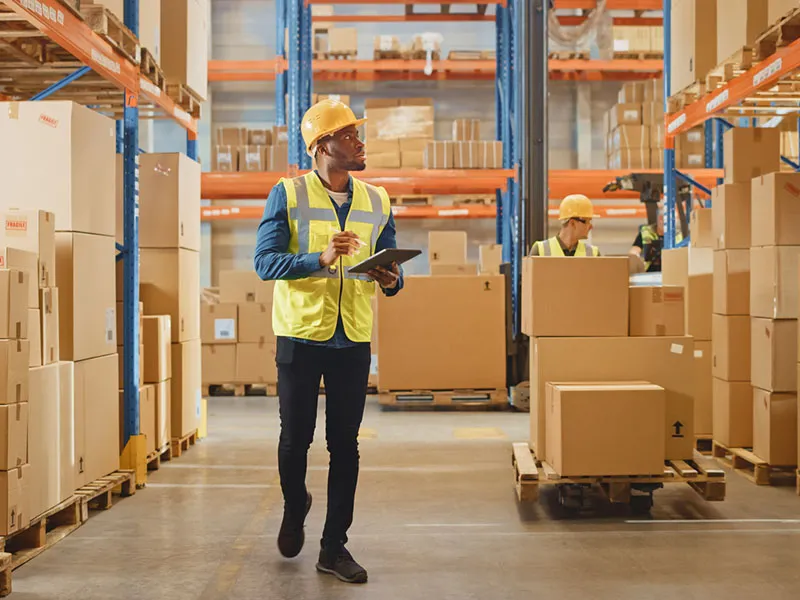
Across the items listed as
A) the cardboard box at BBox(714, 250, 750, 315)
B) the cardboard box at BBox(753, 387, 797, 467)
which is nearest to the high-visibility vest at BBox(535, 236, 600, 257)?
the cardboard box at BBox(714, 250, 750, 315)

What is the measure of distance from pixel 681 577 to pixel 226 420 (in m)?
5.90

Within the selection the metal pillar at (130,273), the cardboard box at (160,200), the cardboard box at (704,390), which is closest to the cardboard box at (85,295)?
the metal pillar at (130,273)

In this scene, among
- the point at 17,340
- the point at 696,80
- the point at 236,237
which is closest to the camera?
the point at 17,340

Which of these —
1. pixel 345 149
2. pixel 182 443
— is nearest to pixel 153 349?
pixel 182 443

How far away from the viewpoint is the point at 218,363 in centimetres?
1120

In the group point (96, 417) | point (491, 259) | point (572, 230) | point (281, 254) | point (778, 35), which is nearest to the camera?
point (281, 254)

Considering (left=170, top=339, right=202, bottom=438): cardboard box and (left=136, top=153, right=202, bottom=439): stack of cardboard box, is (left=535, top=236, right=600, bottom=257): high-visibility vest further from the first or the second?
(left=170, top=339, right=202, bottom=438): cardboard box

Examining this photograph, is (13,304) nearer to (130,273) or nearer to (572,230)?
(130,273)

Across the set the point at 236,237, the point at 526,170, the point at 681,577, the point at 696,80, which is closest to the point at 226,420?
the point at 526,170

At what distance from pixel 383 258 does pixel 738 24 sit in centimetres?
438

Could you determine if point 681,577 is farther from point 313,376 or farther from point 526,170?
point 526,170

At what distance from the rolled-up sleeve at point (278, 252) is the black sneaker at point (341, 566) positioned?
1.18 m

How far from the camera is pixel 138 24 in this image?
6.13m

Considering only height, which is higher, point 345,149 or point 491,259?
point 345,149
